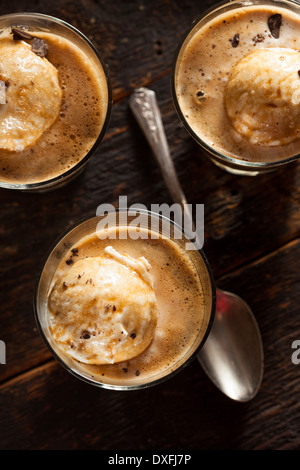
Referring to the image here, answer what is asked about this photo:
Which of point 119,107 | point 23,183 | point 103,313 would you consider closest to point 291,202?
point 119,107

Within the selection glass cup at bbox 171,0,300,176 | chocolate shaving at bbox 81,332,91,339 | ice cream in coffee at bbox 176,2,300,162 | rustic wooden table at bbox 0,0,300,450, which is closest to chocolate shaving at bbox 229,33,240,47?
ice cream in coffee at bbox 176,2,300,162

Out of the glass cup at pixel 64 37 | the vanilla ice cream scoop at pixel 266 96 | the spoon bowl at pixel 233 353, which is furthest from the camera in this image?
the spoon bowl at pixel 233 353

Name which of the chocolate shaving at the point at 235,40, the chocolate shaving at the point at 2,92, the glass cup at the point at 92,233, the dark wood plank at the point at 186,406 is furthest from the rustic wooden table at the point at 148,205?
the chocolate shaving at the point at 2,92

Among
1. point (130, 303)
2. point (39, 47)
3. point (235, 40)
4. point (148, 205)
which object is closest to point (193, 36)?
point (235, 40)

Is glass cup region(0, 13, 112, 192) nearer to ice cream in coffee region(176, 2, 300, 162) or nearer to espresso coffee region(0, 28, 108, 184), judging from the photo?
espresso coffee region(0, 28, 108, 184)

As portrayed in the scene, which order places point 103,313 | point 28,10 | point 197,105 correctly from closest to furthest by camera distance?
1. point 103,313
2. point 197,105
3. point 28,10

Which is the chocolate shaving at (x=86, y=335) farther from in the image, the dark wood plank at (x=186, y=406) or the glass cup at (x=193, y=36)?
the glass cup at (x=193, y=36)

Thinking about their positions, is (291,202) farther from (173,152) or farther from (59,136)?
(59,136)
